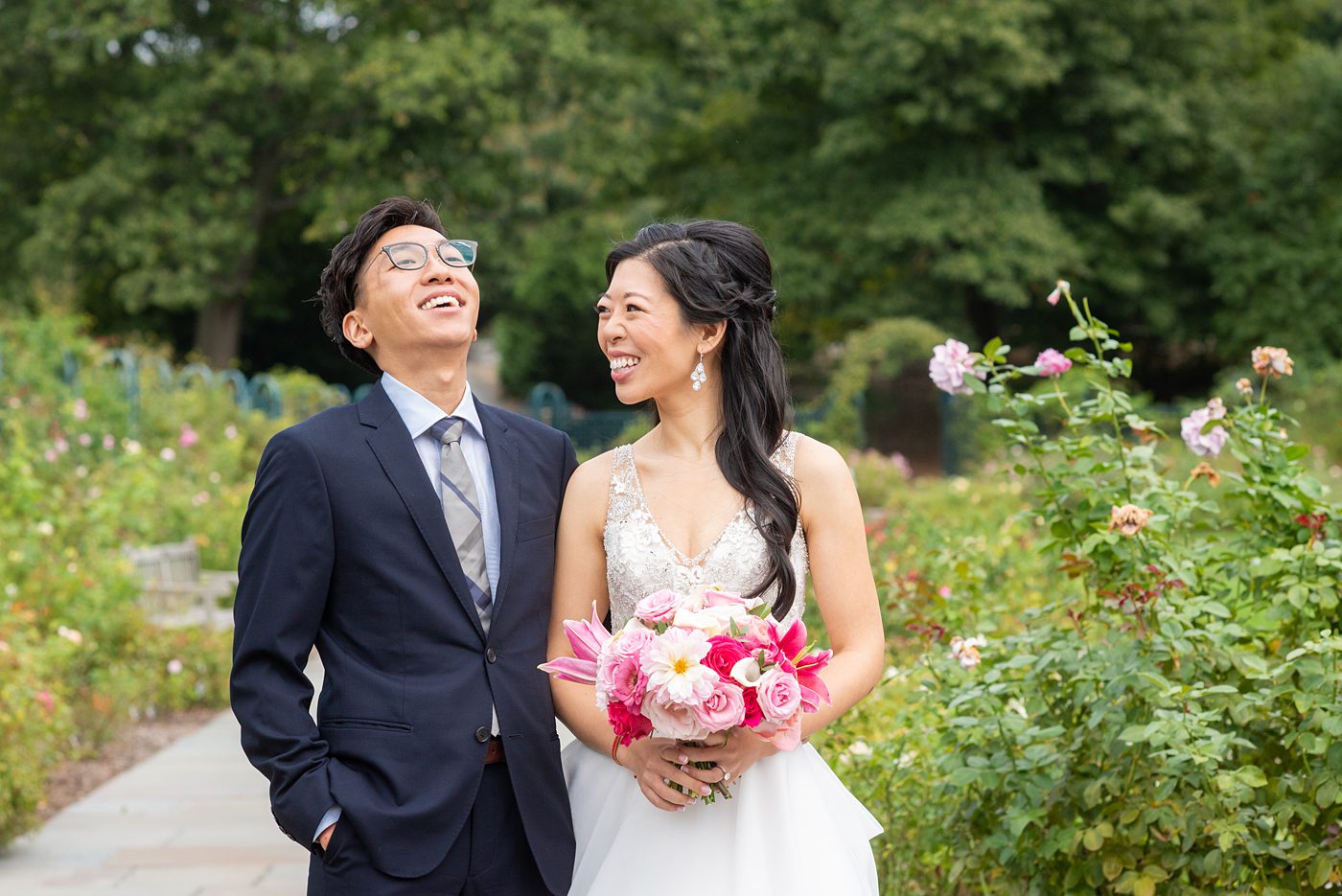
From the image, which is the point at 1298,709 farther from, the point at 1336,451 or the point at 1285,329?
the point at 1285,329

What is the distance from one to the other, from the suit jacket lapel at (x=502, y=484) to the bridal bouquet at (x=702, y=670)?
0.23 m

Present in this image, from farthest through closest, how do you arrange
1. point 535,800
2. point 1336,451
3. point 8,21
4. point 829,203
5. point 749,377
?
point 829,203 → point 8,21 → point 1336,451 → point 749,377 → point 535,800

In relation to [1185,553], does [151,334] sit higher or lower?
lower

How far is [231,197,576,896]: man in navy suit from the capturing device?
2.66 m

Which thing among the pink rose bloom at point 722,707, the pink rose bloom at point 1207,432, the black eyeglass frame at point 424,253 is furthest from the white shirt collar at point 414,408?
the pink rose bloom at point 1207,432

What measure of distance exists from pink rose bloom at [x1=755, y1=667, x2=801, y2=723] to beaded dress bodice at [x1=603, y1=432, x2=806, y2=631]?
45cm

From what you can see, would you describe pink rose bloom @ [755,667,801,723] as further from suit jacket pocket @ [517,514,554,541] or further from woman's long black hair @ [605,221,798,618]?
suit jacket pocket @ [517,514,554,541]

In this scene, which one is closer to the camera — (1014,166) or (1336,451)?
(1336,451)

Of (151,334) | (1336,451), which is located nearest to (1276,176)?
(1336,451)

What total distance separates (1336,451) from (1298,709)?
13.6 meters

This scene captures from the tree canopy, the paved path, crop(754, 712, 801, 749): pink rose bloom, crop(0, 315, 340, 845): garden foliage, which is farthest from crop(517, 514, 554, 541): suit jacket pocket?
the tree canopy

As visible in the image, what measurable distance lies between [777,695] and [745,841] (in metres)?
0.52

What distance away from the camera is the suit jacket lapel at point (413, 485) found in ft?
8.98

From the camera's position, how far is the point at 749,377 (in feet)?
10.3
